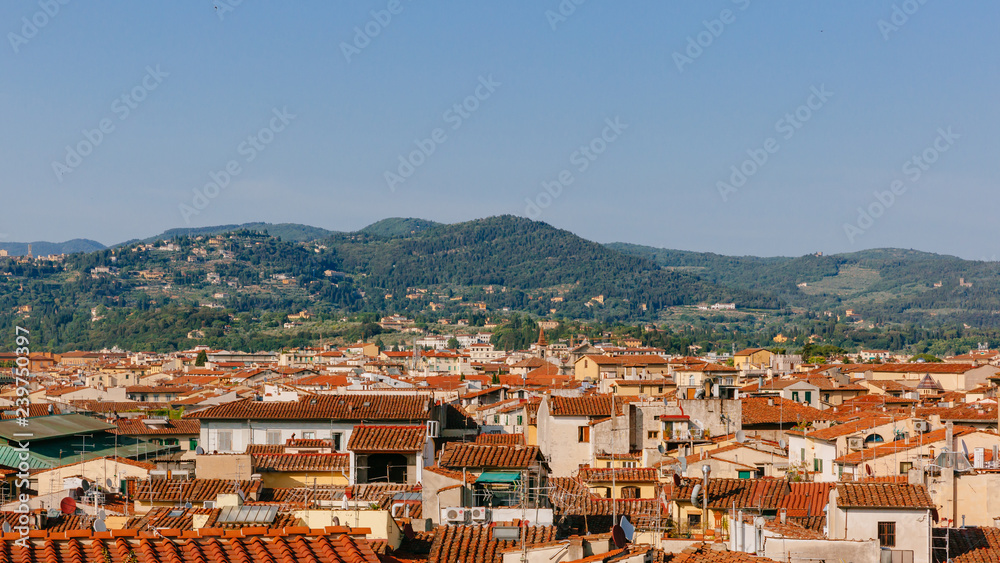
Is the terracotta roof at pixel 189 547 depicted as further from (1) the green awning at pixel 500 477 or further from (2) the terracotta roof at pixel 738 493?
(2) the terracotta roof at pixel 738 493

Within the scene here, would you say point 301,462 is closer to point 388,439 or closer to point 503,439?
point 388,439

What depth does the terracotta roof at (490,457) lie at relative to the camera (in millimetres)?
16609

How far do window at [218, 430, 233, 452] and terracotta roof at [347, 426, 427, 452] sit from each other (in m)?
10.4

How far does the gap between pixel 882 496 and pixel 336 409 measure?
18.6m

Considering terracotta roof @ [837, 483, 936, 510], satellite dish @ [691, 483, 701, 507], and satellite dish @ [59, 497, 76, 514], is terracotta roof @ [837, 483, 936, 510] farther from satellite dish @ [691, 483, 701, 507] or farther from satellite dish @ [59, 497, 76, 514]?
satellite dish @ [59, 497, 76, 514]

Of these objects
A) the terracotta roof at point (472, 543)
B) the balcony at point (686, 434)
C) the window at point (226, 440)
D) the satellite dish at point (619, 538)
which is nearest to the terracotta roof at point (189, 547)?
the terracotta roof at point (472, 543)

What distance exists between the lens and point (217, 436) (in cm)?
3142

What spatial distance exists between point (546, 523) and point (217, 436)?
1910 centimetres

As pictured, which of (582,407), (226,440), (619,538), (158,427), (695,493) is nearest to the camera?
(619,538)

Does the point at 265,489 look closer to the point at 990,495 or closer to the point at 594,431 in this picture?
the point at 990,495

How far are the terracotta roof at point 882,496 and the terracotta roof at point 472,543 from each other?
332 centimetres

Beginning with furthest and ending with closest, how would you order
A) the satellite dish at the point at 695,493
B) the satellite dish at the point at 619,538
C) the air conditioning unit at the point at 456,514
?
the satellite dish at the point at 695,493, the air conditioning unit at the point at 456,514, the satellite dish at the point at 619,538

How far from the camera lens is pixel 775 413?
36.9 m

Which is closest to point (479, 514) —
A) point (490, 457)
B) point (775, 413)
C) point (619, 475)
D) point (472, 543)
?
point (472, 543)
